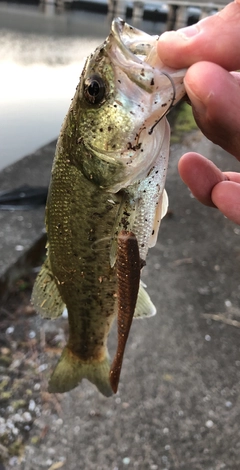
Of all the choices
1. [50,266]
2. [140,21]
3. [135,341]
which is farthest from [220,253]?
[140,21]

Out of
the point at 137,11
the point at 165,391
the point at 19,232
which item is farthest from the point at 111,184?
the point at 137,11

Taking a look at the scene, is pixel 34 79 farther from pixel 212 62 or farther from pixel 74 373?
pixel 212 62

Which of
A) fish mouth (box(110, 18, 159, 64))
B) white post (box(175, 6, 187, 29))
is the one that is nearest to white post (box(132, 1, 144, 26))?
white post (box(175, 6, 187, 29))

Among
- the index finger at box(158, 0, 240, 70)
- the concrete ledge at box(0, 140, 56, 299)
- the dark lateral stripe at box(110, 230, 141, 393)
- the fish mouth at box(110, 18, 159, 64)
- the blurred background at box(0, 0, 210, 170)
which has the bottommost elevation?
the blurred background at box(0, 0, 210, 170)

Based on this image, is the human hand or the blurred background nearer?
the human hand

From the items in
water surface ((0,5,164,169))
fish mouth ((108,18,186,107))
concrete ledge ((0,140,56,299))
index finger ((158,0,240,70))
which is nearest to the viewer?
index finger ((158,0,240,70))

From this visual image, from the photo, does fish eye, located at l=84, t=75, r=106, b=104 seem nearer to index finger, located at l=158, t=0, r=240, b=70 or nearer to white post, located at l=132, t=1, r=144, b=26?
index finger, located at l=158, t=0, r=240, b=70

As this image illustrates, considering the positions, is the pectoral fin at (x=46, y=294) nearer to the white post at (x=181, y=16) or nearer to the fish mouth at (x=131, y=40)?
the fish mouth at (x=131, y=40)
